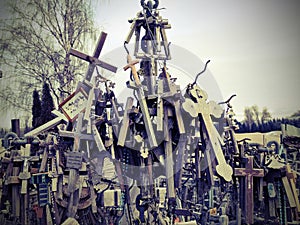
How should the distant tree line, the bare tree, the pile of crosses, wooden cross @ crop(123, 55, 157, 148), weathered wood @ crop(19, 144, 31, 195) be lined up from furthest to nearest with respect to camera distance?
the bare tree → the distant tree line → weathered wood @ crop(19, 144, 31, 195) → the pile of crosses → wooden cross @ crop(123, 55, 157, 148)

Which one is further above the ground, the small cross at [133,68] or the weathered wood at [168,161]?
A: the small cross at [133,68]

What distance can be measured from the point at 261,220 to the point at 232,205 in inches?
22.9

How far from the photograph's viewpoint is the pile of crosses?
4602mm

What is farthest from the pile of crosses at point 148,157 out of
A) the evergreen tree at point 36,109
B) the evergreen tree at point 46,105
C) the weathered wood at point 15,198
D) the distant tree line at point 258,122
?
the distant tree line at point 258,122

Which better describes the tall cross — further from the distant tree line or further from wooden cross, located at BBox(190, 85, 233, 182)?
the distant tree line

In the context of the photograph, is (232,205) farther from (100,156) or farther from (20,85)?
(20,85)

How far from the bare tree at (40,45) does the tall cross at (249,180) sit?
6361 millimetres

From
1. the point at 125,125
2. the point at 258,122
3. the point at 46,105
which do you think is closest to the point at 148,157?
the point at 125,125

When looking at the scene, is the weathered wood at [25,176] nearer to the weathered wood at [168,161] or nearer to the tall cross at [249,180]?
the weathered wood at [168,161]

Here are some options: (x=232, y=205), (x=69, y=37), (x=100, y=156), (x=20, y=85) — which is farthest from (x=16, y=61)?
(x=232, y=205)

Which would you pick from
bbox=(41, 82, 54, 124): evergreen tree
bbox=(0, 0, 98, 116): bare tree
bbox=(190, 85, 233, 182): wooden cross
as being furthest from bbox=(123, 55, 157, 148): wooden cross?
bbox=(0, 0, 98, 116): bare tree

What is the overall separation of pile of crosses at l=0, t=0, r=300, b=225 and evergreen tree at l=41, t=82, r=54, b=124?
379 centimetres

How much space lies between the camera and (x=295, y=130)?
297 inches

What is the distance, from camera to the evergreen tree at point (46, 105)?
31.8 feet
